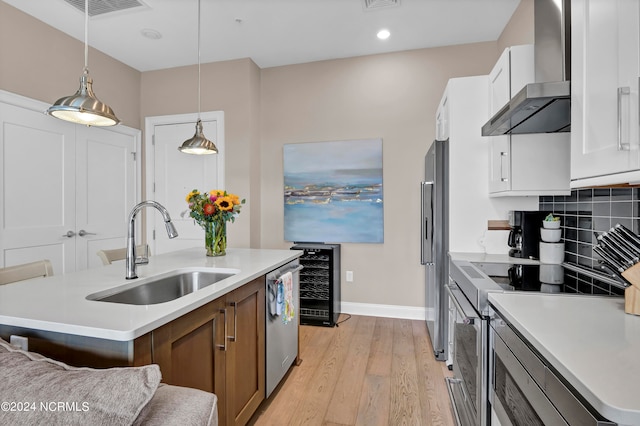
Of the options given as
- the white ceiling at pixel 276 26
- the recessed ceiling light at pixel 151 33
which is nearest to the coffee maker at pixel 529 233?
the white ceiling at pixel 276 26

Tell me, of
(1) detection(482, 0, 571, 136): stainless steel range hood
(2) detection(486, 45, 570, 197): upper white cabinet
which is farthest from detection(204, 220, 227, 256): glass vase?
(2) detection(486, 45, 570, 197): upper white cabinet

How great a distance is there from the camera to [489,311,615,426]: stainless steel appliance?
0.77 meters

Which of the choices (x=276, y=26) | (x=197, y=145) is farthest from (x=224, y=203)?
(x=276, y=26)

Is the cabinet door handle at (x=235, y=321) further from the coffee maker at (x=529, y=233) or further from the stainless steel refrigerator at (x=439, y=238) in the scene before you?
the coffee maker at (x=529, y=233)

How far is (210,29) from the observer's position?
3158 millimetres

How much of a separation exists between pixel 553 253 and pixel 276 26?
2.99 metres

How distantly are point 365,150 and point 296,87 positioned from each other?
3.82 feet

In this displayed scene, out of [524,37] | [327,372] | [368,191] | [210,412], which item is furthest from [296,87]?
[210,412]

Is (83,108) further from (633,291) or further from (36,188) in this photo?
(633,291)

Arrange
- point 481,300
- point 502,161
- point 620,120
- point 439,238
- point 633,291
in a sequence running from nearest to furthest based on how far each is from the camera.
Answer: point 620,120 → point 633,291 → point 481,300 → point 502,161 → point 439,238

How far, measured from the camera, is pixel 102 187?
11.8 ft

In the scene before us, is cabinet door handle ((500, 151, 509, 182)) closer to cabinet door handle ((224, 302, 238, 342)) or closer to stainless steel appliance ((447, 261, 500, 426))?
stainless steel appliance ((447, 261, 500, 426))

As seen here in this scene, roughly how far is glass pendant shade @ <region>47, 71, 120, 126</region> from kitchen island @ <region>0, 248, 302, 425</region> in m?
0.79

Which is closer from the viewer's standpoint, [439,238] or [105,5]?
[439,238]
